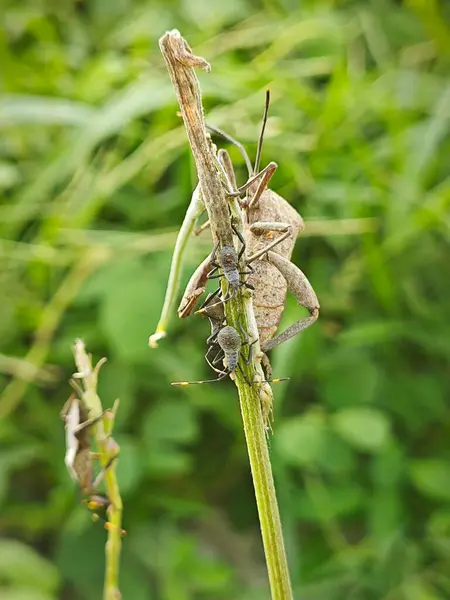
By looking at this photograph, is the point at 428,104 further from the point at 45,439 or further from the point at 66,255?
the point at 45,439

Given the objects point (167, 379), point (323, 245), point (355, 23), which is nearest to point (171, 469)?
point (167, 379)

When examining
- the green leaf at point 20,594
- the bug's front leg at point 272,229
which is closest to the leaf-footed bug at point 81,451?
the bug's front leg at point 272,229

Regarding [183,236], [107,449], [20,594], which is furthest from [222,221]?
[20,594]

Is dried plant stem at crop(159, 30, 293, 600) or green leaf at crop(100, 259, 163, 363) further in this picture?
green leaf at crop(100, 259, 163, 363)

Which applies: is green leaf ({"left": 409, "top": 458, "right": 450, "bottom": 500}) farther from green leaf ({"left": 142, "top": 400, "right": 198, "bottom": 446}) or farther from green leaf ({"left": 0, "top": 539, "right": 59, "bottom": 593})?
green leaf ({"left": 0, "top": 539, "right": 59, "bottom": 593})

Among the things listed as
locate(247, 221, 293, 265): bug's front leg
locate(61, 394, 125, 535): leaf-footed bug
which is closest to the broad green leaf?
A: locate(61, 394, 125, 535): leaf-footed bug

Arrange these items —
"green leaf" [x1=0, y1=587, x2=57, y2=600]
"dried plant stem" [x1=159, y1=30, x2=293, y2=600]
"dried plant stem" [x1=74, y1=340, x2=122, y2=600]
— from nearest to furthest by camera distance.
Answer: "dried plant stem" [x1=159, y1=30, x2=293, y2=600], "dried plant stem" [x1=74, y1=340, x2=122, y2=600], "green leaf" [x1=0, y1=587, x2=57, y2=600]

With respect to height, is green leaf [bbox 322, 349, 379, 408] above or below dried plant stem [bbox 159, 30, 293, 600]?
above

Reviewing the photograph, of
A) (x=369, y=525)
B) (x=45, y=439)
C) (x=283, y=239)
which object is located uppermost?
(x=45, y=439)

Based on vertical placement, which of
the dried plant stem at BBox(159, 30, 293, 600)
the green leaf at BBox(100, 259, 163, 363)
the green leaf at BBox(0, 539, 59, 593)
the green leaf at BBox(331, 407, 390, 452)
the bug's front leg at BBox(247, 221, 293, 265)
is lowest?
the dried plant stem at BBox(159, 30, 293, 600)
